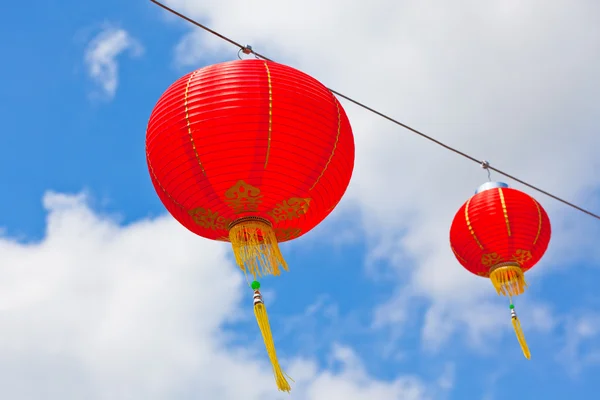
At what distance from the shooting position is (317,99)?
4391 millimetres

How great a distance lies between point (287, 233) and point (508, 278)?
2699 mm

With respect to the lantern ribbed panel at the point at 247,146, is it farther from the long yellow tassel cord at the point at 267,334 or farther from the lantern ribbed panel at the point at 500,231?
the lantern ribbed panel at the point at 500,231

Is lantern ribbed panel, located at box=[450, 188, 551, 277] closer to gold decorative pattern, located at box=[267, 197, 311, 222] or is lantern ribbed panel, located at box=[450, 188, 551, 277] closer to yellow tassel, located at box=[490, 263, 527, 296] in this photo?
yellow tassel, located at box=[490, 263, 527, 296]

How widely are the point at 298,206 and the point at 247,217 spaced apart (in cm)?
27

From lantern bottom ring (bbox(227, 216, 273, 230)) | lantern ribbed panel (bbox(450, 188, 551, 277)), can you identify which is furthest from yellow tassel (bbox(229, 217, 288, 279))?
lantern ribbed panel (bbox(450, 188, 551, 277))

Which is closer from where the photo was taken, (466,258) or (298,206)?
(298,206)

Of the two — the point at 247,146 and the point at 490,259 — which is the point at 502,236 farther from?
the point at 247,146

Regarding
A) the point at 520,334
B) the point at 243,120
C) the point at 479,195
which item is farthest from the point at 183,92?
the point at 520,334

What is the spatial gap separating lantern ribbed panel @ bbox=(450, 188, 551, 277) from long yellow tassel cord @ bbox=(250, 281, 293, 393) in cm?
270

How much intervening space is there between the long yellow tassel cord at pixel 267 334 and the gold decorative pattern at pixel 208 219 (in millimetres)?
364

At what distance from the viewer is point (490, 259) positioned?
21.8ft

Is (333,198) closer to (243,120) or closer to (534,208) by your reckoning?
(243,120)

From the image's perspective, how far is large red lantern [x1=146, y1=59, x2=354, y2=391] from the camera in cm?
410

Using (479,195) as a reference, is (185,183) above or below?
below
